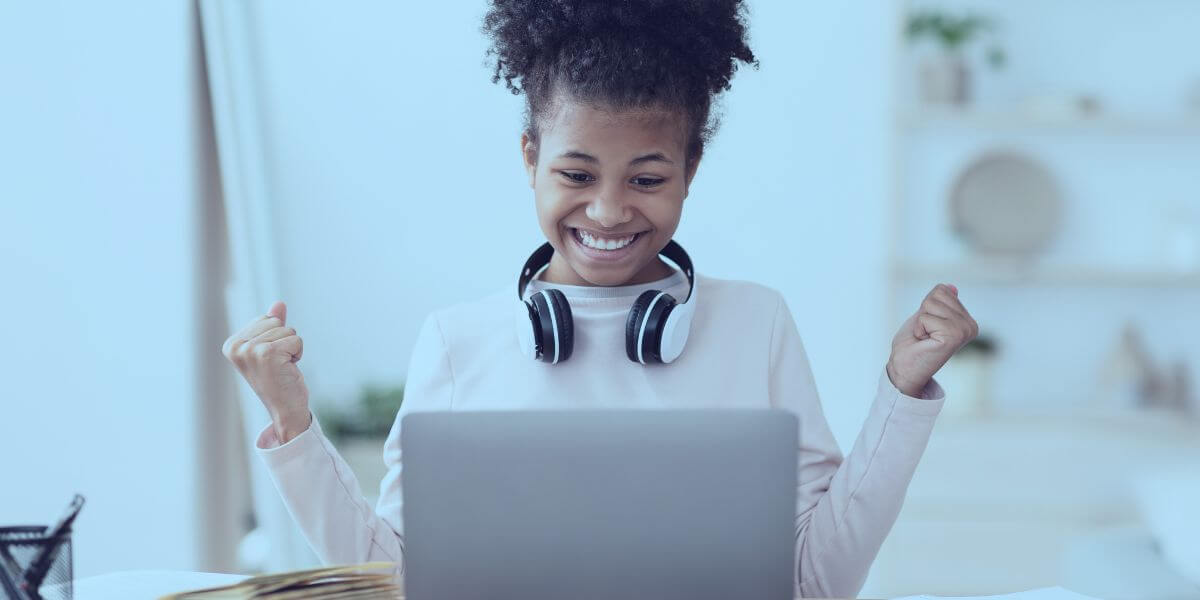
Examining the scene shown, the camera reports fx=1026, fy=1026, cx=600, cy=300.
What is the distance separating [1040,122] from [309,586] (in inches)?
111

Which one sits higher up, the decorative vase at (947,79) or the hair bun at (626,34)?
the decorative vase at (947,79)

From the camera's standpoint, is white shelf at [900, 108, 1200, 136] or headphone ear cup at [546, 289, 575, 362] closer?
headphone ear cup at [546, 289, 575, 362]

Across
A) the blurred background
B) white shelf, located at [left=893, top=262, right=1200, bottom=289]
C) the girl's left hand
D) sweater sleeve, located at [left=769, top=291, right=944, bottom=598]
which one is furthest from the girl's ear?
white shelf, located at [left=893, top=262, right=1200, bottom=289]

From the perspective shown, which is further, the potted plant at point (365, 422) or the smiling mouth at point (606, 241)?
the potted plant at point (365, 422)

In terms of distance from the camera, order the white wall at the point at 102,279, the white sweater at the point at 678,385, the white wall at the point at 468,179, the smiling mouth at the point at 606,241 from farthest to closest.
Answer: the white wall at the point at 468,179, the white wall at the point at 102,279, the smiling mouth at the point at 606,241, the white sweater at the point at 678,385

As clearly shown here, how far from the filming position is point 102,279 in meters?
2.47

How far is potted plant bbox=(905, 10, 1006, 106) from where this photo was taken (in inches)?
123

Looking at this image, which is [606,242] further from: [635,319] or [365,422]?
[365,422]

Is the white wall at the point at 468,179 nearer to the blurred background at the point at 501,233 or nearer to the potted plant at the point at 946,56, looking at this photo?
the blurred background at the point at 501,233

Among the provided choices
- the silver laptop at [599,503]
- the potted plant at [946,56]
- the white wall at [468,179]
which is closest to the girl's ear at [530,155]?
the silver laptop at [599,503]

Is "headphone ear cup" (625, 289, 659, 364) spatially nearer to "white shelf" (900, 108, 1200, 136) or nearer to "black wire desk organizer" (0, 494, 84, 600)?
"black wire desk organizer" (0, 494, 84, 600)

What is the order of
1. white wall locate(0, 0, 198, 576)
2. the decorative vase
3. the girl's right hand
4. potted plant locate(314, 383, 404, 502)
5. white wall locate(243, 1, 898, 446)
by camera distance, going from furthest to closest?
potted plant locate(314, 383, 404, 502) → white wall locate(243, 1, 898, 446) → the decorative vase → white wall locate(0, 0, 198, 576) → the girl's right hand

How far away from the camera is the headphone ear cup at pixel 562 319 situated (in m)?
1.30

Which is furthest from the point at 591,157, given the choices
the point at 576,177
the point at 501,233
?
A: the point at 501,233
